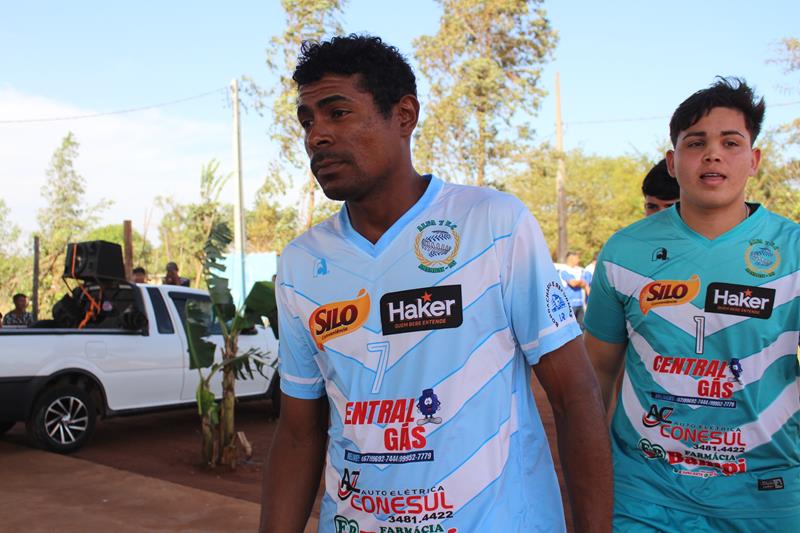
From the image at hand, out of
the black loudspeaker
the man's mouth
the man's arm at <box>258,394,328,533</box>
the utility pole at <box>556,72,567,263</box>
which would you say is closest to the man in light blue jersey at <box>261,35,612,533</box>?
the man's arm at <box>258,394,328,533</box>

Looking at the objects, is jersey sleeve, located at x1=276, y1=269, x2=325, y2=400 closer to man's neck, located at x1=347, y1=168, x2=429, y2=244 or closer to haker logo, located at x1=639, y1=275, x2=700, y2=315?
man's neck, located at x1=347, y1=168, x2=429, y2=244

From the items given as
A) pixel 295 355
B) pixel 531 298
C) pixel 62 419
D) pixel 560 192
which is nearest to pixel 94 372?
pixel 62 419

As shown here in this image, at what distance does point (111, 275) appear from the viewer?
1088 cm

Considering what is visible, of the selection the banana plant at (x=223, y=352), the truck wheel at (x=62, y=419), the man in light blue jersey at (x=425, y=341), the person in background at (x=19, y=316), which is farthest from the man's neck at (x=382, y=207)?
the person in background at (x=19, y=316)

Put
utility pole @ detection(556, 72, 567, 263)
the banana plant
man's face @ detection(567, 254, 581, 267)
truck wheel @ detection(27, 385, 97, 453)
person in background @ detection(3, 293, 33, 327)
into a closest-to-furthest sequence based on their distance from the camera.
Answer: the banana plant < truck wheel @ detection(27, 385, 97, 453) < person in background @ detection(3, 293, 33, 327) < man's face @ detection(567, 254, 581, 267) < utility pole @ detection(556, 72, 567, 263)

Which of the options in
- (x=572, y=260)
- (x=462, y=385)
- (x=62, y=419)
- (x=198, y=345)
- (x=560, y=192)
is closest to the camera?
(x=462, y=385)

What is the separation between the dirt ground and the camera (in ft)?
28.6

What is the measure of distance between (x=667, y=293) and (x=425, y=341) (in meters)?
1.39

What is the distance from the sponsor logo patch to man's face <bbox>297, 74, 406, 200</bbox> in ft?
5.47

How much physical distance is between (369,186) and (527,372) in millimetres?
613

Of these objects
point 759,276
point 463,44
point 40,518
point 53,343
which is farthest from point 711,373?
point 463,44

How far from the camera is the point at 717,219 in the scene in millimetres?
3076

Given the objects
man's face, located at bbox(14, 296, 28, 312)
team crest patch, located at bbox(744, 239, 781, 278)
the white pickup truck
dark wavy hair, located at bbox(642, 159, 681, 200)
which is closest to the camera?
team crest patch, located at bbox(744, 239, 781, 278)

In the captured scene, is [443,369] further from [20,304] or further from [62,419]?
[20,304]
